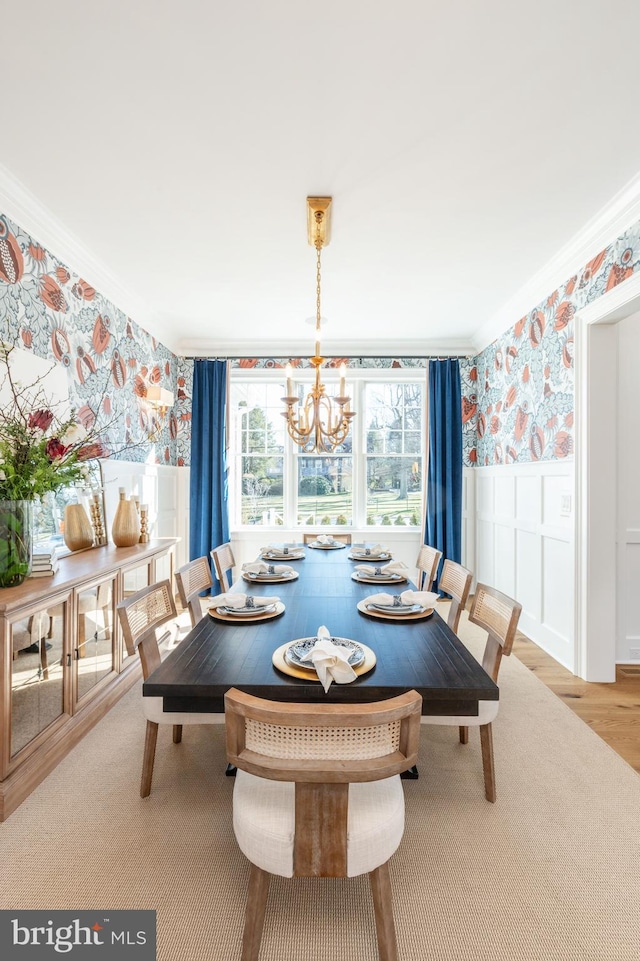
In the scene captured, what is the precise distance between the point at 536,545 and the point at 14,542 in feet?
11.3

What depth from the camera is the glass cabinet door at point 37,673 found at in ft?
5.97

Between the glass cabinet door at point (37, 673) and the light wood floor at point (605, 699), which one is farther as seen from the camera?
the light wood floor at point (605, 699)

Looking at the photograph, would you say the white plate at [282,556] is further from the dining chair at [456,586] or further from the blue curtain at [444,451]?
the blue curtain at [444,451]

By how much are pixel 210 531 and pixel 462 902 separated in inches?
154

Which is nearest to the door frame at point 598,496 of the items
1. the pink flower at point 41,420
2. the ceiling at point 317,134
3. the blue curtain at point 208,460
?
the ceiling at point 317,134

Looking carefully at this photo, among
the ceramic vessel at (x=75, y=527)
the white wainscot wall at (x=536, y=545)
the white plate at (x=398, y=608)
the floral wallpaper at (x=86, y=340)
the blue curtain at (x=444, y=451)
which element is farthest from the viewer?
the blue curtain at (x=444, y=451)

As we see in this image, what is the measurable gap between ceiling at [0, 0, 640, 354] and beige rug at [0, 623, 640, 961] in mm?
2756

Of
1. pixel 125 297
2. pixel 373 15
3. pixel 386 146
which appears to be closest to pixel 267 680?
pixel 373 15

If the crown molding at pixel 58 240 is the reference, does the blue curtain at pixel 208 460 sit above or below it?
below

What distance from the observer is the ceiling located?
1508 millimetres

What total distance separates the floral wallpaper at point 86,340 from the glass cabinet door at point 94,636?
1.30 meters

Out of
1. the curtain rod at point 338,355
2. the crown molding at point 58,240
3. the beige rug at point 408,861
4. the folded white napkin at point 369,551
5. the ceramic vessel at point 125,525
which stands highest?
the crown molding at point 58,240

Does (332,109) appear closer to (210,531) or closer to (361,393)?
(361,393)

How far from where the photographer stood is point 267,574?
2611 mm
